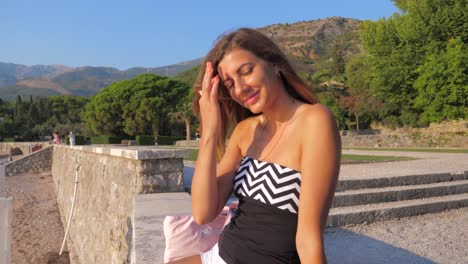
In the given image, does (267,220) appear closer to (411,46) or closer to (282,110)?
(282,110)

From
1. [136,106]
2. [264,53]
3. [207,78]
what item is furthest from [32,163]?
[264,53]

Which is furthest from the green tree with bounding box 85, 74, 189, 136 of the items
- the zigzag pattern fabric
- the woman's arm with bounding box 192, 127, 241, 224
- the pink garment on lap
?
the zigzag pattern fabric

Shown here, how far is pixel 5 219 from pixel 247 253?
2618 mm

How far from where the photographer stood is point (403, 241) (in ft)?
14.9

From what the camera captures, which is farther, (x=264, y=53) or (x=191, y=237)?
(x=191, y=237)

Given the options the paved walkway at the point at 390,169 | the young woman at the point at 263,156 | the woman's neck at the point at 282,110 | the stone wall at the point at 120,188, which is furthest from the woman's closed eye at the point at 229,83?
the paved walkway at the point at 390,169

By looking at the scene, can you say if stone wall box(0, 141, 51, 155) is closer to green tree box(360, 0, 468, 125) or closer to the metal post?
green tree box(360, 0, 468, 125)

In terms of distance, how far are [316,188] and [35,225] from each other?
546 inches

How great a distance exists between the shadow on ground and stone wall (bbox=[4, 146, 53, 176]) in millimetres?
24892

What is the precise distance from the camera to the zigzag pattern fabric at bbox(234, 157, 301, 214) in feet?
5.11

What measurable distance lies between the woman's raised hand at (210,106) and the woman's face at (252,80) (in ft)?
0.36

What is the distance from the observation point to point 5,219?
135 inches

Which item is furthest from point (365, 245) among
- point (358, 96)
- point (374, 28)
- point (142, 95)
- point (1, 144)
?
point (1, 144)

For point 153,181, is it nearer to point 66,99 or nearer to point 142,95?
point 142,95
